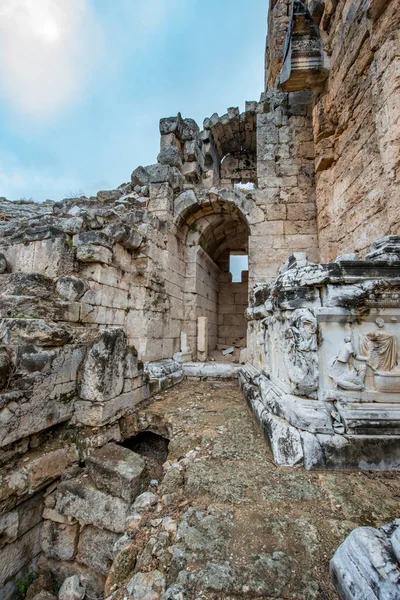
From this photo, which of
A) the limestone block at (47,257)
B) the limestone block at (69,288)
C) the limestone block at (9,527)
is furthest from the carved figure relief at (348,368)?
the limestone block at (47,257)

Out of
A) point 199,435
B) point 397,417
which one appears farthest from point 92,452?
point 397,417

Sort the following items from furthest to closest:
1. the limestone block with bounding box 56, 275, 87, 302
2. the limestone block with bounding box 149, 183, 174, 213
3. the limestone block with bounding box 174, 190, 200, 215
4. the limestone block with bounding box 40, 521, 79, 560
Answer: the limestone block with bounding box 174, 190, 200, 215, the limestone block with bounding box 149, 183, 174, 213, the limestone block with bounding box 56, 275, 87, 302, the limestone block with bounding box 40, 521, 79, 560

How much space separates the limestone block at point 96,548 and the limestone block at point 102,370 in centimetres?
104

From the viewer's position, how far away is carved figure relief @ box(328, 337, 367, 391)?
187 centimetres

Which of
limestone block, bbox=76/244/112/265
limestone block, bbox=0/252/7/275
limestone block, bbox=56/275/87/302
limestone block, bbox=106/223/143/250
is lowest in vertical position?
limestone block, bbox=56/275/87/302

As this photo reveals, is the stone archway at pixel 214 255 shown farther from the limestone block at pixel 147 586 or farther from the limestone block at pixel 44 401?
the limestone block at pixel 147 586

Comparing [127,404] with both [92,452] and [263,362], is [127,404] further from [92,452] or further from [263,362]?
[263,362]

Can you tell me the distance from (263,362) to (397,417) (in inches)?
57.5

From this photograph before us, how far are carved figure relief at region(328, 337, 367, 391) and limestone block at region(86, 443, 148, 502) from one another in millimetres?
1671

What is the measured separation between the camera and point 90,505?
2.11m

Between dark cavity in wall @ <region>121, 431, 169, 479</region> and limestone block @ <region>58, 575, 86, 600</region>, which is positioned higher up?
dark cavity in wall @ <region>121, 431, 169, 479</region>

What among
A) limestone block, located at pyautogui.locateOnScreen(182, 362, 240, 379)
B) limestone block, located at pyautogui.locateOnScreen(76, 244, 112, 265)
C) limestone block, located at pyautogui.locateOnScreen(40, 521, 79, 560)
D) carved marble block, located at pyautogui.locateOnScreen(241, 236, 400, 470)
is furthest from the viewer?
limestone block, located at pyautogui.locateOnScreen(182, 362, 240, 379)

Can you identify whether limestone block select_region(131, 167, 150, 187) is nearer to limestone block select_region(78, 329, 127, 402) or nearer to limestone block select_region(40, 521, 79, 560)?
limestone block select_region(78, 329, 127, 402)

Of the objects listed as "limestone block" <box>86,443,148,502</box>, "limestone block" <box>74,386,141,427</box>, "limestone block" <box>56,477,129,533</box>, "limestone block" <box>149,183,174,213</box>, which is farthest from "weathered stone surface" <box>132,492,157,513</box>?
"limestone block" <box>149,183,174,213</box>
